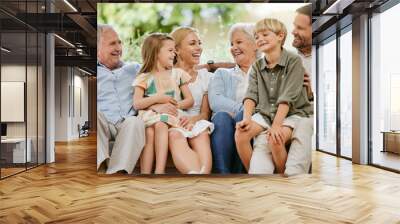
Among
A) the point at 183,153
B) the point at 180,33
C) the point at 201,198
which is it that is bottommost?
the point at 201,198

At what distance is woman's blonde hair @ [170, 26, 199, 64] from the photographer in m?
6.61

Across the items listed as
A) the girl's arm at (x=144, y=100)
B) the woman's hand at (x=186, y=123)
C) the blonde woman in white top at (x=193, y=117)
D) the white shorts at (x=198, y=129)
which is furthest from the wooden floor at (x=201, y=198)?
the girl's arm at (x=144, y=100)

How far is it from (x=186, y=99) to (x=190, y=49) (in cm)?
79

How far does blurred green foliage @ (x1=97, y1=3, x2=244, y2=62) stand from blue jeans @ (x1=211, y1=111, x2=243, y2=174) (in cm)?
95

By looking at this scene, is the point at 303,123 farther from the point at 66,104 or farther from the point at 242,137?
the point at 66,104

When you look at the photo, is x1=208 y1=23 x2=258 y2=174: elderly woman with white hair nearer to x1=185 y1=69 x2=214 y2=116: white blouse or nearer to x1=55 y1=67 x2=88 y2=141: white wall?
x1=185 y1=69 x2=214 y2=116: white blouse

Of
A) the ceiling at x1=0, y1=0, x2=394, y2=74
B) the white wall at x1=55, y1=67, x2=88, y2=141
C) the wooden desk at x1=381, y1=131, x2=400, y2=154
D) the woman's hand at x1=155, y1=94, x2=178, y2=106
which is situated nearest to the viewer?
the woman's hand at x1=155, y1=94, x2=178, y2=106

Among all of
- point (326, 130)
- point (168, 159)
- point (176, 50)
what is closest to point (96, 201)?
point (168, 159)

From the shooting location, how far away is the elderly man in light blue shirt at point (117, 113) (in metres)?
6.52

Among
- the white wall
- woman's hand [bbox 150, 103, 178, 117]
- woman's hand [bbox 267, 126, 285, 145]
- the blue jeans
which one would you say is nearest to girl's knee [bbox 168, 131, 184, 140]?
woman's hand [bbox 150, 103, 178, 117]

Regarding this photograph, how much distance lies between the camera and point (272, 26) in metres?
6.67

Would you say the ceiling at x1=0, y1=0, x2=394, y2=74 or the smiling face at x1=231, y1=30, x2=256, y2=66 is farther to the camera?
the ceiling at x1=0, y1=0, x2=394, y2=74

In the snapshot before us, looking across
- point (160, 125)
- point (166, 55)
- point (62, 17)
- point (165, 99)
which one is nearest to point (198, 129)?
point (160, 125)

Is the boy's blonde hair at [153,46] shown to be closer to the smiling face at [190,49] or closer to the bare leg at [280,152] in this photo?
the smiling face at [190,49]
